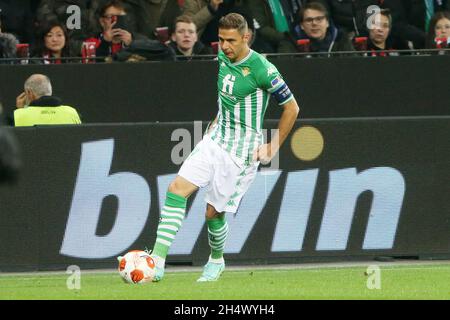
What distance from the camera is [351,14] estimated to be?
16.0 metres

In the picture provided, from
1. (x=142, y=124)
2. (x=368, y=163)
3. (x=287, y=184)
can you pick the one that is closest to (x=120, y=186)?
(x=142, y=124)

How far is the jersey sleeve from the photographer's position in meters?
A: 10.9

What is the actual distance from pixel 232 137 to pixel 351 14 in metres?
5.40

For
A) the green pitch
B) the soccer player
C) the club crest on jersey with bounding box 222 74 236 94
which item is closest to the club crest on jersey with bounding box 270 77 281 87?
the soccer player

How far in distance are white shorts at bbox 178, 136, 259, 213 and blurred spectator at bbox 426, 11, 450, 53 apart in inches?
191

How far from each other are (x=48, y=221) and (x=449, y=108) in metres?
4.83

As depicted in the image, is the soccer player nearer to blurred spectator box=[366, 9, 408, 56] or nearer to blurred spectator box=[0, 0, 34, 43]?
blurred spectator box=[366, 9, 408, 56]

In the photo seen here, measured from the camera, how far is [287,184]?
13578 millimetres

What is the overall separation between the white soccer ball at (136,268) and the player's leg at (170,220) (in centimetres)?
15

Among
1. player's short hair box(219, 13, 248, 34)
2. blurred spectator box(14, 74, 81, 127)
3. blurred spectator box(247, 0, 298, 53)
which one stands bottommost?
blurred spectator box(14, 74, 81, 127)

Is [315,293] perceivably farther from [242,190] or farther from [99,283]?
[99,283]

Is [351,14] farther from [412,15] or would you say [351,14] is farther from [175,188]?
[175,188]

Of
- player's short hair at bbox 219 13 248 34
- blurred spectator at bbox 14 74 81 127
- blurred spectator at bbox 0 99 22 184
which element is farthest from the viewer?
blurred spectator at bbox 14 74 81 127
